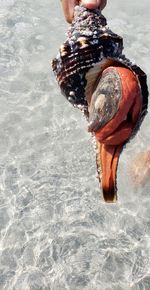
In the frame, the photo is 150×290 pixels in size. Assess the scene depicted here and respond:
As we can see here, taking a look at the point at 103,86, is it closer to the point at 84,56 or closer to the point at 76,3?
the point at 84,56

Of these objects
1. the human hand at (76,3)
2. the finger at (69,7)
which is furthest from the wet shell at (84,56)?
the finger at (69,7)

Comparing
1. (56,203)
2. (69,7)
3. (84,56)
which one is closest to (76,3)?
(69,7)

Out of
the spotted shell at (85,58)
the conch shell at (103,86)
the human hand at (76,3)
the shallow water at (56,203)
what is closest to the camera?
the conch shell at (103,86)

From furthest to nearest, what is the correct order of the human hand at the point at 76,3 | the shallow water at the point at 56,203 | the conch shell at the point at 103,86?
the shallow water at the point at 56,203
the human hand at the point at 76,3
the conch shell at the point at 103,86

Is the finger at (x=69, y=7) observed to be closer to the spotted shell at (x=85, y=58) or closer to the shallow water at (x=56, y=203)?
the spotted shell at (x=85, y=58)

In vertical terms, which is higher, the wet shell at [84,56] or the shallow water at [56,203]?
the wet shell at [84,56]

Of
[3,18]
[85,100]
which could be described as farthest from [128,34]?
[85,100]

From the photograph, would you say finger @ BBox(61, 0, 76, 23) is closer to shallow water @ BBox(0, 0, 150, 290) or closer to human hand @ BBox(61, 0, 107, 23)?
human hand @ BBox(61, 0, 107, 23)
